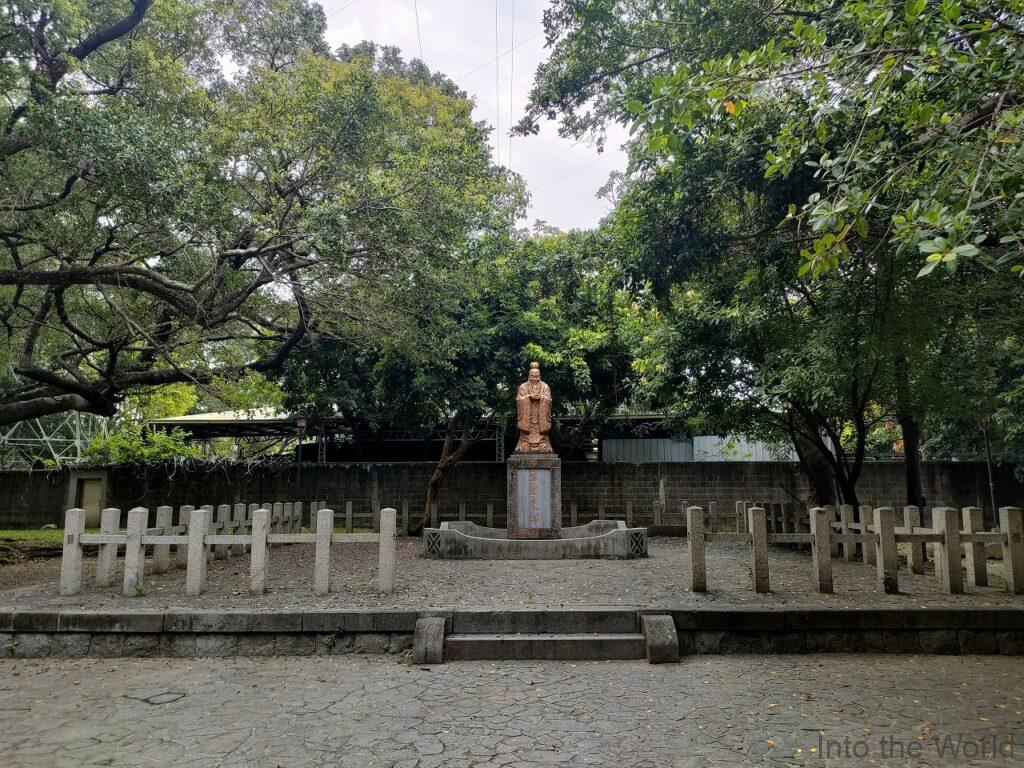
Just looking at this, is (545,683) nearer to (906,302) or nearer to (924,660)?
(924,660)

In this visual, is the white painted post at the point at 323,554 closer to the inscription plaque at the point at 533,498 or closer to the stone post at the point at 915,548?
the inscription plaque at the point at 533,498

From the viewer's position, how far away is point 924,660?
599 centimetres

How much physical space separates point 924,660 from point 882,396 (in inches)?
242

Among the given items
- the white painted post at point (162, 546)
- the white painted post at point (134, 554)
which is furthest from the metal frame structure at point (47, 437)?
the white painted post at point (134, 554)

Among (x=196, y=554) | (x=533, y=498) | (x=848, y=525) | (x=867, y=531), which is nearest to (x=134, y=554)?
(x=196, y=554)

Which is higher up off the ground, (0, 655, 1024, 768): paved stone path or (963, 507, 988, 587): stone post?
(963, 507, 988, 587): stone post

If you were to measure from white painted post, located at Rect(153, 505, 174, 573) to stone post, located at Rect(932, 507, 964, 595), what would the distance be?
9758mm

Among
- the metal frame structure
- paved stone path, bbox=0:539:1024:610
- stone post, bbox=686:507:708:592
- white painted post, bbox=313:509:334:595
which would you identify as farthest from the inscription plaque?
the metal frame structure

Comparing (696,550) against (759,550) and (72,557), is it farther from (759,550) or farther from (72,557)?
(72,557)

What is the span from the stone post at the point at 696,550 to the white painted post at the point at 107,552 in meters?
6.97

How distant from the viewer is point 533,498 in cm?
1227

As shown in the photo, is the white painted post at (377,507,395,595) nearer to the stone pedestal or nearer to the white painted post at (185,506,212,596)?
the white painted post at (185,506,212,596)

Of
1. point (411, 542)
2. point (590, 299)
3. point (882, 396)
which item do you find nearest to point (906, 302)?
point (882, 396)

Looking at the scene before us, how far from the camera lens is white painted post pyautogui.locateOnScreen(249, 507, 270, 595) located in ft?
24.2
